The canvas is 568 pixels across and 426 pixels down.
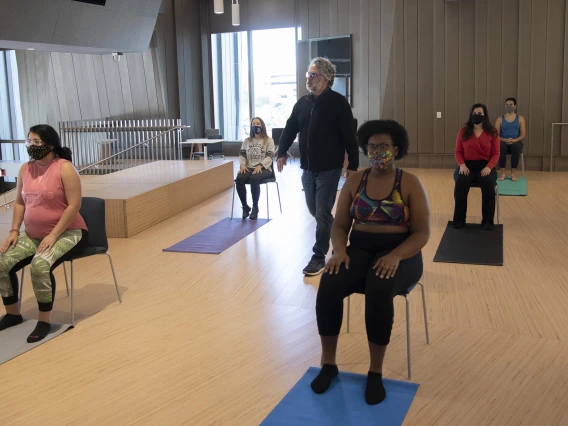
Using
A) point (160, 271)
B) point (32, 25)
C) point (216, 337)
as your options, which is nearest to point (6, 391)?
point (216, 337)

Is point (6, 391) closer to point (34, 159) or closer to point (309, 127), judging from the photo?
point (34, 159)

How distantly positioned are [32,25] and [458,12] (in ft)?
23.6

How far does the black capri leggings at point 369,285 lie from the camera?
2.87 metres

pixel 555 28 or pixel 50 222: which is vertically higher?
pixel 555 28

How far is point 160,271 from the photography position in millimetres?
5125

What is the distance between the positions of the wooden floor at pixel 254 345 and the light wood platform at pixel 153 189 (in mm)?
996

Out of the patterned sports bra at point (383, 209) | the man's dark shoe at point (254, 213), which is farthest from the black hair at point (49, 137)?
the man's dark shoe at point (254, 213)

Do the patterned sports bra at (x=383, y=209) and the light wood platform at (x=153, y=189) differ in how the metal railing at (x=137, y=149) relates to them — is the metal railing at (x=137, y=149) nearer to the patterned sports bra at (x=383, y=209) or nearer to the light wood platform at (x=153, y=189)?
the light wood platform at (x=153, y=189)

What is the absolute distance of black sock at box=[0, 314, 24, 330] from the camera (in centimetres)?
386

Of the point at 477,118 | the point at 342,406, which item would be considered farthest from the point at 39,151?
the point at 477,118

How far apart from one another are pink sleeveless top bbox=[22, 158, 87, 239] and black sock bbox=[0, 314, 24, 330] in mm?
507

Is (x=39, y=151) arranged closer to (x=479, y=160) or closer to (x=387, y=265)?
(x=387, y=265)

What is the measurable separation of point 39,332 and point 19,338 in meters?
0.12

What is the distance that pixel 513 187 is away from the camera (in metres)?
8.74
